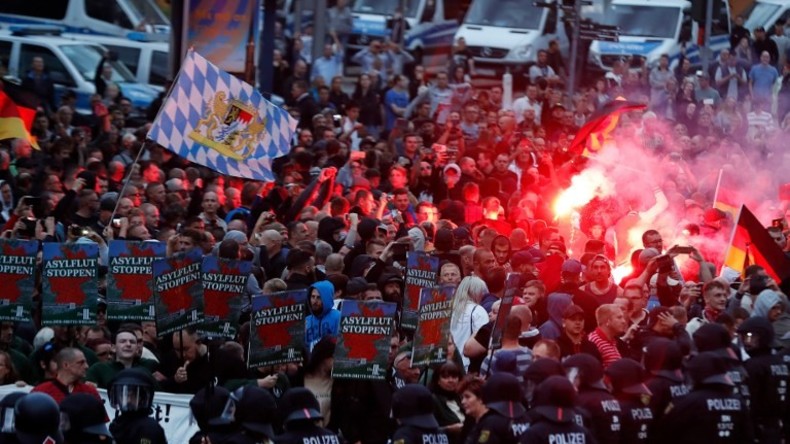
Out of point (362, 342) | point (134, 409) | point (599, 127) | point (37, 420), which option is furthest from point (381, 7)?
point (37, 420)

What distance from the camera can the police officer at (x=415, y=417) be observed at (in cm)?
1013

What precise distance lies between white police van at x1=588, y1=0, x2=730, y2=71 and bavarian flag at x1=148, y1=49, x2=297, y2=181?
13.9 meters

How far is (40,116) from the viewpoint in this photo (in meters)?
20.8

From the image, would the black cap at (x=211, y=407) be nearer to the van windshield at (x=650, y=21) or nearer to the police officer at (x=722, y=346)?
the police officer at (x=722, y=346)

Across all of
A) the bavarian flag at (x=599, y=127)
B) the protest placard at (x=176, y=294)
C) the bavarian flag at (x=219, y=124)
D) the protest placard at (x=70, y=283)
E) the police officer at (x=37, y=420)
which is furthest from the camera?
the bavarian flag at (x=599, y=127)

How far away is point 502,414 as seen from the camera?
1021 cm

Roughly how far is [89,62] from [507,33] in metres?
7.77

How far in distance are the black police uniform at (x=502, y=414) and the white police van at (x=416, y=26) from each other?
18.7 m

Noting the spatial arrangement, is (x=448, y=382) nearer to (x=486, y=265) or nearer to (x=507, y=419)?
(x=507, y=419)

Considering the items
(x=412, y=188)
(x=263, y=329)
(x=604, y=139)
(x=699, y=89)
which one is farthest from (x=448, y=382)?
(x=699, y=89)

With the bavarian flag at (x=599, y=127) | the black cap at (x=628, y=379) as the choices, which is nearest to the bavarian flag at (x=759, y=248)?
the bavarian flag at (x=599, y=127)

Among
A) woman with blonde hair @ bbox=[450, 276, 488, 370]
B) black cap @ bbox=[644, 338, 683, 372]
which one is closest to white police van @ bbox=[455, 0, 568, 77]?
woman with blonde hair @ bbox=[450, 276, 488, 370]

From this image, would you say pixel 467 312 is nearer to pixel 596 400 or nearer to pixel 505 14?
pixel 596 400

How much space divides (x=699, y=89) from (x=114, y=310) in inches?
610
